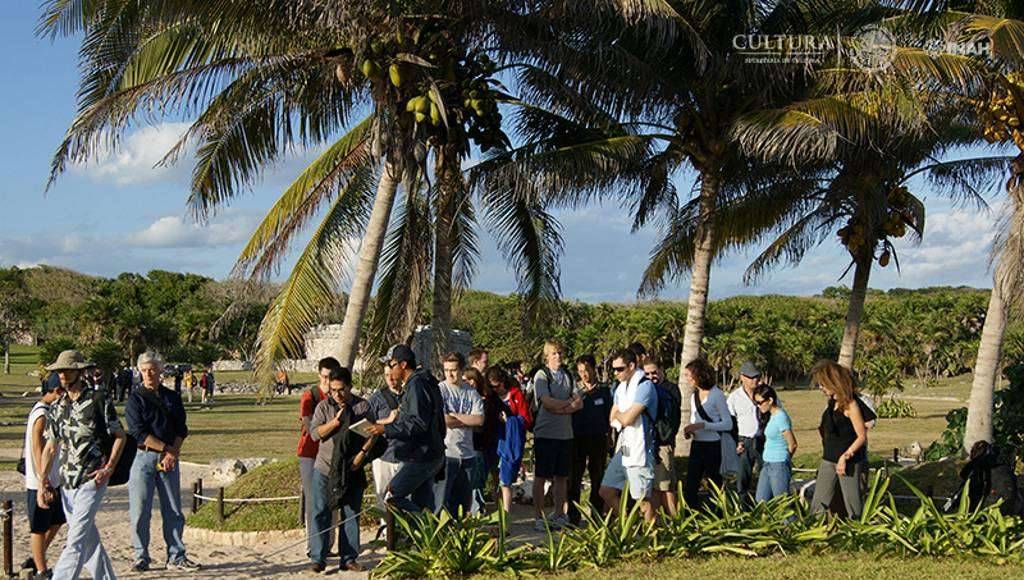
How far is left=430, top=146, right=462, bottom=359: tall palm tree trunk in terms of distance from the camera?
39.9 ft

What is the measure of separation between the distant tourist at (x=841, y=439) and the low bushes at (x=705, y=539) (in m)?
0.18

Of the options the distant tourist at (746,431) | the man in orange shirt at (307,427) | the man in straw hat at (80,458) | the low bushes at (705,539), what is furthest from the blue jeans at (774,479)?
the man in straw hat at (80,458)

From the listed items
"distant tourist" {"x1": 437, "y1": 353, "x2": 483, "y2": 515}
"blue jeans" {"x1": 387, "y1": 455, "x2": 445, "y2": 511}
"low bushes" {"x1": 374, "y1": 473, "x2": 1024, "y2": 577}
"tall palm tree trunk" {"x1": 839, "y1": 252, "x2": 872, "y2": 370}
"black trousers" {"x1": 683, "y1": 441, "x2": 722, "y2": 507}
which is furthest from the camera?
"tall palm tree trunk" {"x1": 839, "y1": 252, "x2": 872, "y2": 370}

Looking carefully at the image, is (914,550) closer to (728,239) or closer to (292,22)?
(292,22)

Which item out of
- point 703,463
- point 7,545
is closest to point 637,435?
point 703,463

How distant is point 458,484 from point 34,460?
131 inches

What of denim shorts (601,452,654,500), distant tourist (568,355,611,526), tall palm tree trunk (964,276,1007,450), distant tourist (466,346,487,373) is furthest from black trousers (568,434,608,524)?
tall palm tree trunk (964,276,1007,450)

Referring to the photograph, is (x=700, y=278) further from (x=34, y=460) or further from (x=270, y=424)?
(x=270, y=424)

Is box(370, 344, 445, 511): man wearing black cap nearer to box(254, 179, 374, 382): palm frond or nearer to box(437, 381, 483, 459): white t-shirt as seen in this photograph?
box(437, 381, 483, 459): white t-shirt

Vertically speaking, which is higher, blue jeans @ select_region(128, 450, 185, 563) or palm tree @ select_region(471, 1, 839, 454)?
palm tree @ select_region(471, 1, 839, 454)

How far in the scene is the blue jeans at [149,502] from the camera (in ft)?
28.1

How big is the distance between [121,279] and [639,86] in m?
76.3

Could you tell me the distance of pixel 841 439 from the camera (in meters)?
8.43

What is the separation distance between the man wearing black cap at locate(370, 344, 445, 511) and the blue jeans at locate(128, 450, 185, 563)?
5.86 ft
